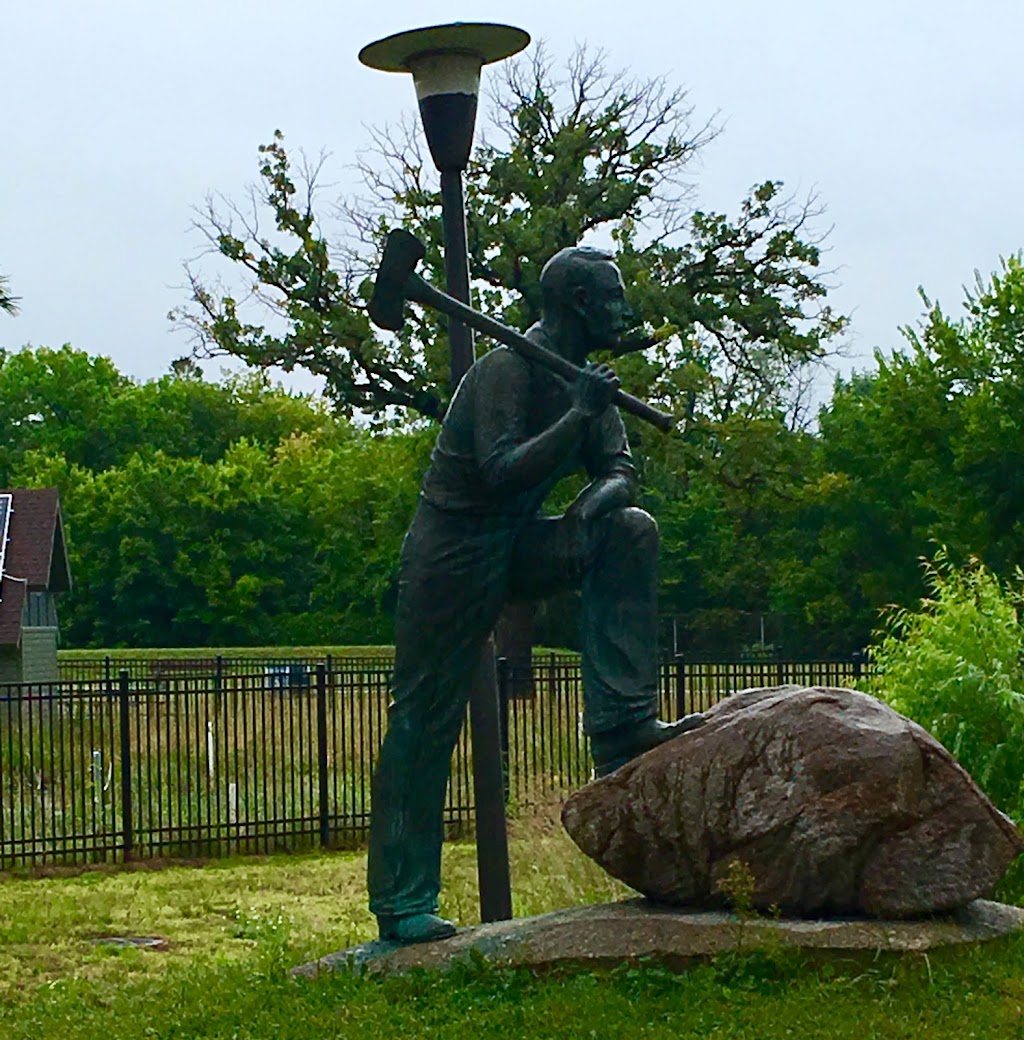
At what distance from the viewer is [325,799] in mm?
16672

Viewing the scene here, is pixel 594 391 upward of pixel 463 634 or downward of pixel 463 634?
upward

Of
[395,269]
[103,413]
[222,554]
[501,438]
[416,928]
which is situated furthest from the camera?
[103,413]

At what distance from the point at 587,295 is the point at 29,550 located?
27.6 metres

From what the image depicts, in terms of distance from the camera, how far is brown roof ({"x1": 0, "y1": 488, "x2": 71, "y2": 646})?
31.5m

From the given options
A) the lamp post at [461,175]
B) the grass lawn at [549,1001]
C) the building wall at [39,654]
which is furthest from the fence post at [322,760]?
the building wall at [39,654]

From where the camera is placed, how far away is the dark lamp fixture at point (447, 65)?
8.20m

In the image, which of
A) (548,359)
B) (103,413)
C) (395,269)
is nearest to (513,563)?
(548,359)

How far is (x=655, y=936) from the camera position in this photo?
269 inches

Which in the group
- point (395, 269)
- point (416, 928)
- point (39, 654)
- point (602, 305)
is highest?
point (395, 269)

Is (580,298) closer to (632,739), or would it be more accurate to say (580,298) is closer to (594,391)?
(594,391)

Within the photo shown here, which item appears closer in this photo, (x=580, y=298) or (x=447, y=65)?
(x=580, y=298)

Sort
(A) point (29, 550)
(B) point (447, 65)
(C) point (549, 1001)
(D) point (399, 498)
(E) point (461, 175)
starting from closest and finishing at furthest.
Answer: (C) point (549, 1001), (B) point (447, 65), (E) point (461, 175), (A) point (29, 550), (D) point (399, 498)

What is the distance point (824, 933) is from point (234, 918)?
6.51 meters

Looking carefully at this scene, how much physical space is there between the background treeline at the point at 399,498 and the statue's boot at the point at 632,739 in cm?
2173
